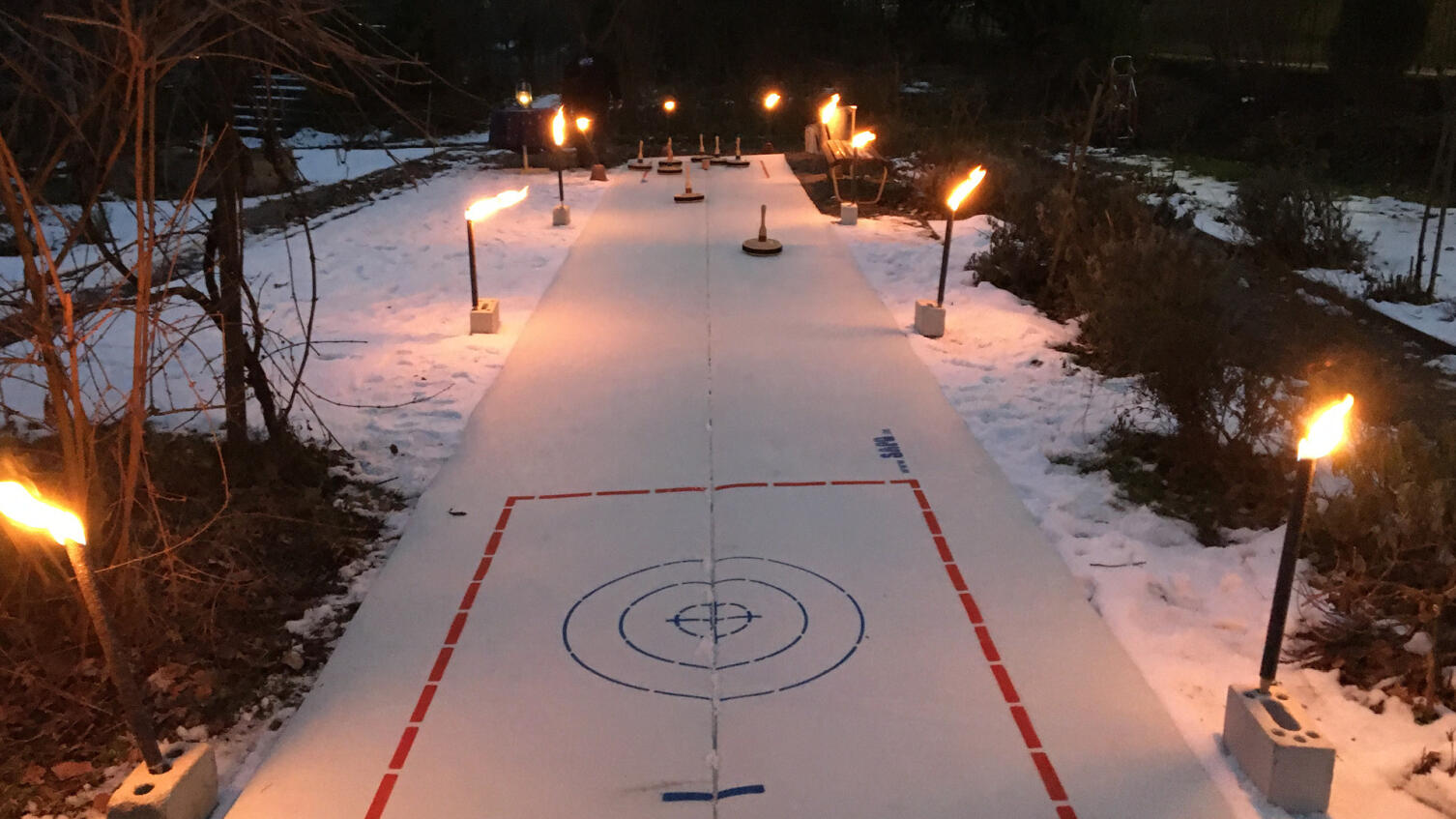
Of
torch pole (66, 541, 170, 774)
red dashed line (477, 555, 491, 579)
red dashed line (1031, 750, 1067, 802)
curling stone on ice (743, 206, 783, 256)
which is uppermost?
curling stone on ice (743, 206, 783, 256)

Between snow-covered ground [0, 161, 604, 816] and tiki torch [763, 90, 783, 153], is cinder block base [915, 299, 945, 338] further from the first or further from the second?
tiki torch [763, 90, 783, 153]

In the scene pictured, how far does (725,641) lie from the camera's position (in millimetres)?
4688

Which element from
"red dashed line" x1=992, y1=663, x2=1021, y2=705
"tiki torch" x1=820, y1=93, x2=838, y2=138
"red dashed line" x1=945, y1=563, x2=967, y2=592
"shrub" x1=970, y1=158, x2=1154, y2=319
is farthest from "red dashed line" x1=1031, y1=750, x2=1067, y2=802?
"tiki torch" x1=820, y1=93, x2=838, y2=138

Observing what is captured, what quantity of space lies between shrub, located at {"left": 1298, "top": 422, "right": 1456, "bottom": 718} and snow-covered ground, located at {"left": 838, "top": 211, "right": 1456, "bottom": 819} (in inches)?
6.2

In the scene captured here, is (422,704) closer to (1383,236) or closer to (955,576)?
(955,576)

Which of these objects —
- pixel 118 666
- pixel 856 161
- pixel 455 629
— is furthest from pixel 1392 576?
pixel 856 161

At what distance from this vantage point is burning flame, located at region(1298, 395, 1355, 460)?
3.47 meters

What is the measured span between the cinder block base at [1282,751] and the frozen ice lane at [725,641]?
0.18 m

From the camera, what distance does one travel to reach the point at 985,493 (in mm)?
6156

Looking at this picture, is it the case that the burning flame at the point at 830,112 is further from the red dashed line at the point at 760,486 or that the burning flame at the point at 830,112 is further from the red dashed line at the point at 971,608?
the red dashed line at the point at 971,608

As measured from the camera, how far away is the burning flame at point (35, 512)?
309cm

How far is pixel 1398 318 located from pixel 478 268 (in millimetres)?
8823

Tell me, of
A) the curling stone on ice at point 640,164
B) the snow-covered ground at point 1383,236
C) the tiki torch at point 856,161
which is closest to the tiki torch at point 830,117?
the tiki torch at point 856,161

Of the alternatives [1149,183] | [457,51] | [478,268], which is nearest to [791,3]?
[457,51]
